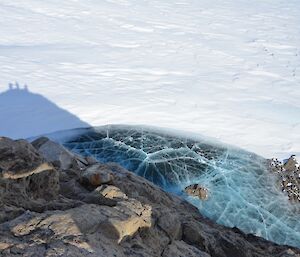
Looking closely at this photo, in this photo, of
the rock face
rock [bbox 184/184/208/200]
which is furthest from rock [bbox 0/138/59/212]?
rock [bbox 184/184/208/200]

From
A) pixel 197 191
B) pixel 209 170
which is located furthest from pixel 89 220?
pixel 209 170

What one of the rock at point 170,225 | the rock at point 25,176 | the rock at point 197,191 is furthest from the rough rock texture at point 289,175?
the rock at point 25,176

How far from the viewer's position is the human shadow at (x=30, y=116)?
8008 mm

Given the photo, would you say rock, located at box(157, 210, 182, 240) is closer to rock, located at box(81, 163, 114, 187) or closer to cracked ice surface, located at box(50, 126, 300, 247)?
rock, located at box(81, 163, 114, 187)

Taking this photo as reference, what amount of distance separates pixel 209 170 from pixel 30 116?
335 centimetres

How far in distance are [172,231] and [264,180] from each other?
11.8ft

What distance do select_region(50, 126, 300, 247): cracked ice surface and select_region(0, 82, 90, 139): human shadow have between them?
1.15 ft

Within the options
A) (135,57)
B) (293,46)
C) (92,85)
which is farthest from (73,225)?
(293,46)

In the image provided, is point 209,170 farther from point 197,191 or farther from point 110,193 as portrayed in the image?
point 110,193

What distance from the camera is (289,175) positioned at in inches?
279

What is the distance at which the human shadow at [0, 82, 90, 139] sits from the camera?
8.01m

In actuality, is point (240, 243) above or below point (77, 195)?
below

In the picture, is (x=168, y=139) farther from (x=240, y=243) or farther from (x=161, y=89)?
(x=240, y=243)

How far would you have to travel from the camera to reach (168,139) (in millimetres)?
8055
